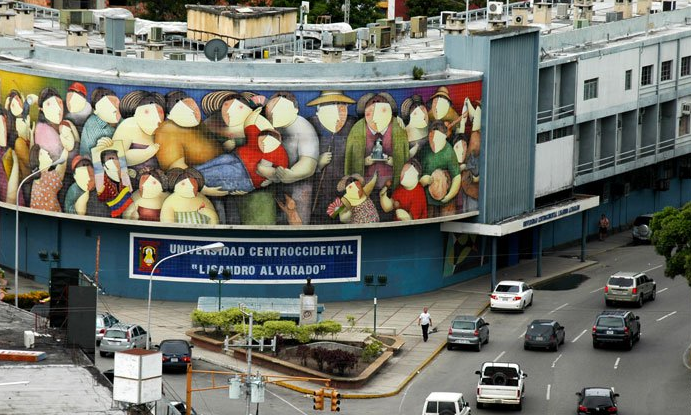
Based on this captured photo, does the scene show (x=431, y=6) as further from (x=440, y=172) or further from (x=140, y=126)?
(x=140, y=126)

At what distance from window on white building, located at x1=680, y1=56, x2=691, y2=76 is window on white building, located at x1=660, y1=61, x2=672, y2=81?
1.66 meters

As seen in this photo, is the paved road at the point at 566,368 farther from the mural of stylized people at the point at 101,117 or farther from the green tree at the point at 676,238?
the mural of stylized people at the point at 101,117

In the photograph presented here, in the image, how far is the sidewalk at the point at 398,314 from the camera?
3418 inches

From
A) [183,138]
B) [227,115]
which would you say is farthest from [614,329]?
[183,138]

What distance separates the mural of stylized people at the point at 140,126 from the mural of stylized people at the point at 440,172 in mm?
14139

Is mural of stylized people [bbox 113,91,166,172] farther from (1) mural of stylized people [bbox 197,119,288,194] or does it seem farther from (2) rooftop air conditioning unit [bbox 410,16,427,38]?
(2) rooftop air conditioning unit [bbox 410,16,427,38]

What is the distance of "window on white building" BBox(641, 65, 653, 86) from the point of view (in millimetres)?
119812

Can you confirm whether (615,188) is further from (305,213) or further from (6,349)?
(6,349)

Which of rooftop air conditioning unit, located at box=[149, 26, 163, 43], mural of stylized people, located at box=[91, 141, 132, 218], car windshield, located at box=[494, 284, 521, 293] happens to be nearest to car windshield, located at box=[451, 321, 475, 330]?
car windshield, located at box=[494, 284, 521, 293]

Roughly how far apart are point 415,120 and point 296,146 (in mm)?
6724

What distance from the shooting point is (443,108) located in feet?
333

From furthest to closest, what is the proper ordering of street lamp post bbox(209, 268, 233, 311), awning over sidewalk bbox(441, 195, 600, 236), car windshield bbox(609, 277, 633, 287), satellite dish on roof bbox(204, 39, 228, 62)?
awning over sidewalk bbox(441, 195, 600, 236) < satellite dish on roof bbox(204, 39, 228, 62) < car windshield bbox(609, 277, 633, 287) < street lamp post bbox(209, 268, 233, 311)

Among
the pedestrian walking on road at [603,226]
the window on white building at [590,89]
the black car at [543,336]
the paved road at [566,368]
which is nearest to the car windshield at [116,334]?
the paved road at [566,368]

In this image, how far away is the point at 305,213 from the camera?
9912 cm
